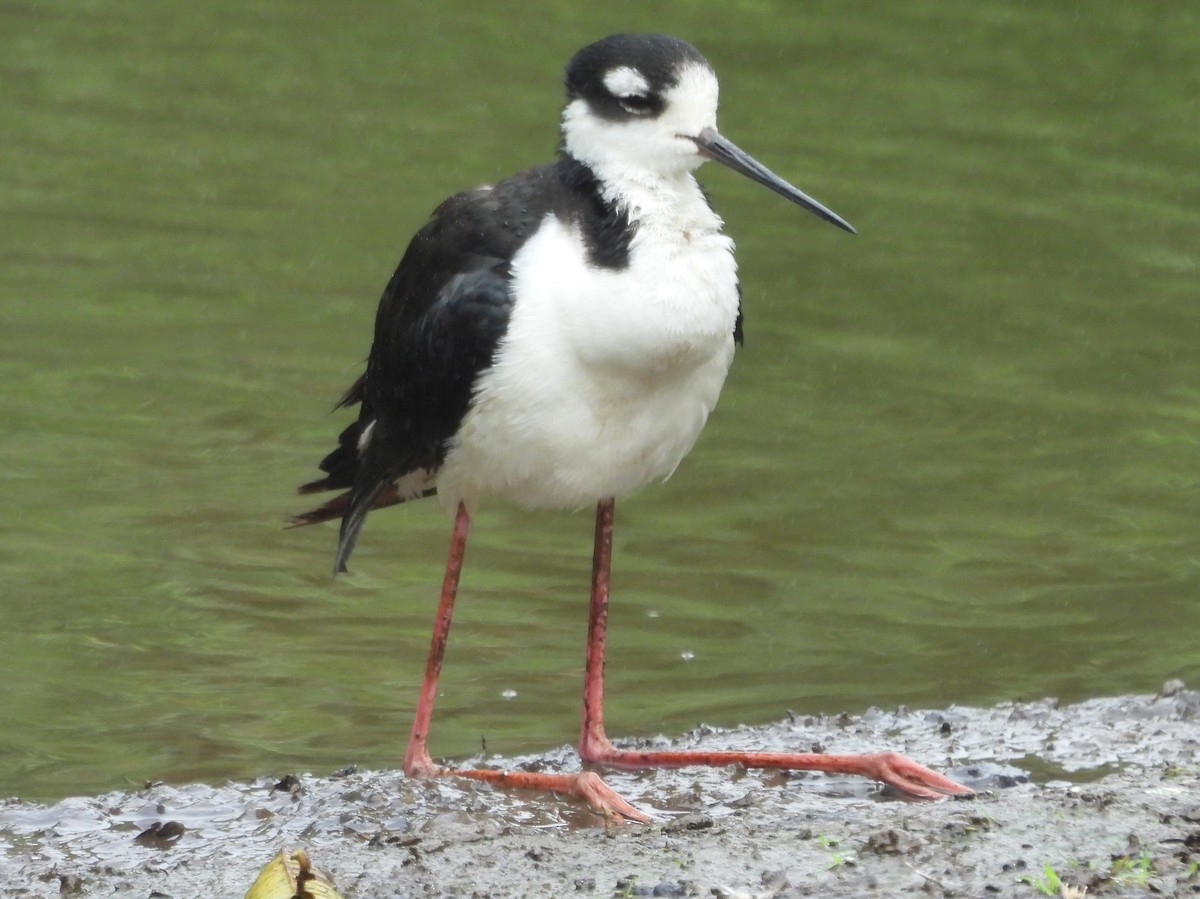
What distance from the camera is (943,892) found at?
203 inches

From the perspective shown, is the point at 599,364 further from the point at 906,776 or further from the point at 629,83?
the point at 906,776

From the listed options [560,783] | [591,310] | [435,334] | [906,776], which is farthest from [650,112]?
[906,776]

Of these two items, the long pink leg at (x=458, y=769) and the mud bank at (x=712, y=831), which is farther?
the long pink leg at (x=458, y=769)

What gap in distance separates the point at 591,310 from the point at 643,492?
3.84m

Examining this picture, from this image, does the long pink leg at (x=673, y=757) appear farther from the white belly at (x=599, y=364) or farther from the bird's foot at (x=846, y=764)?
the white belly at (x=599, y=364)

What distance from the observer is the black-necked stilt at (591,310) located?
589cm

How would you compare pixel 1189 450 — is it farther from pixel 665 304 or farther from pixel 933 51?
pixel 933 51

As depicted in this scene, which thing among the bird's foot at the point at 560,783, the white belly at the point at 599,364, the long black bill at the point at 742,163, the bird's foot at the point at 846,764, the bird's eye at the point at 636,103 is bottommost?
the bird's foot at the point at 560,783

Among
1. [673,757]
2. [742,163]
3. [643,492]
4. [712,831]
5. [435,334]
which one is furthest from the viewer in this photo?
[643,492]

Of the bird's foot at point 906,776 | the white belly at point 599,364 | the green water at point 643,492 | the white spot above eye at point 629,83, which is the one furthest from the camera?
the green water at point 643,492

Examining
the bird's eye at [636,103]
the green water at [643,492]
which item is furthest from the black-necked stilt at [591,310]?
the green water at [643,492]

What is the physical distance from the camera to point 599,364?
5.93 m

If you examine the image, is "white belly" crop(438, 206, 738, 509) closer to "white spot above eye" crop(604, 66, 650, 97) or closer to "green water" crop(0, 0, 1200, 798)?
"white spot above eye" crop(604, 66, 650, 97)

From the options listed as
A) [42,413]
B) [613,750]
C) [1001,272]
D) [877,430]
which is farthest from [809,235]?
[613,750]
